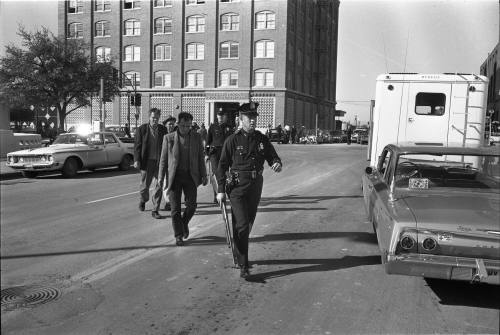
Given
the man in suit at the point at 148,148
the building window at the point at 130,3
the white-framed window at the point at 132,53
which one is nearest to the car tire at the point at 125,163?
the building window at the point at 130,3

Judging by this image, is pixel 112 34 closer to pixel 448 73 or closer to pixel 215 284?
pixel 448 73

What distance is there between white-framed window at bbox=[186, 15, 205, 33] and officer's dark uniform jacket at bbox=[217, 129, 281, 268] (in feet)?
163

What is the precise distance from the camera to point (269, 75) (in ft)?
169

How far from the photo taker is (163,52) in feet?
179

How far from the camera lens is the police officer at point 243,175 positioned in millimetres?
5023

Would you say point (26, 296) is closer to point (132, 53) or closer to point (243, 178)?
point (243, 178)

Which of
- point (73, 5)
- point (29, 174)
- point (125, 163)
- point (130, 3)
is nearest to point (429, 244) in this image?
point (130, 3)

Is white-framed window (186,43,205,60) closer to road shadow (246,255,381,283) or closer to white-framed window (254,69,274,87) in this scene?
white-framed window (254,69,274,87)

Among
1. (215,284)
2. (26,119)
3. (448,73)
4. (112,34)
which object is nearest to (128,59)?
(112,34)

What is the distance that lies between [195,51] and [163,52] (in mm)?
3720

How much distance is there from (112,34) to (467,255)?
5589 centimetres

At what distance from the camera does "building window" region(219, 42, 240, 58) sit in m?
52.0

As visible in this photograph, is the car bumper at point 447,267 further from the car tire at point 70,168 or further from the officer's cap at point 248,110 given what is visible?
the car tire at point 70,168

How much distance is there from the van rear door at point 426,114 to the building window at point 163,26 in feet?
152
